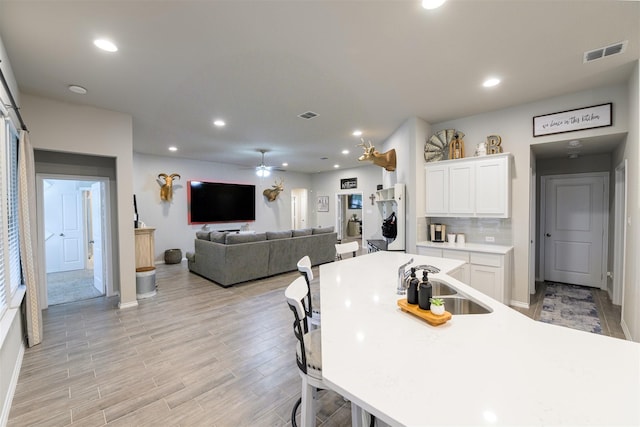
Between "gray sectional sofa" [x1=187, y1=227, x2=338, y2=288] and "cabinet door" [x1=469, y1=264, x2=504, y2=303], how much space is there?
3355 millimetres

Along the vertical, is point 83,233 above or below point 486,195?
below

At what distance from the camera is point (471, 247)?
383 centimetres

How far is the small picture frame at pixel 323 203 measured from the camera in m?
10.2

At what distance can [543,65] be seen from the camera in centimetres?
269

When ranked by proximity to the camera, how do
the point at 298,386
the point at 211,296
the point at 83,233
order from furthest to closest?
1. the point at 83,233
2. the point at 211,296
3. the point at 298,386

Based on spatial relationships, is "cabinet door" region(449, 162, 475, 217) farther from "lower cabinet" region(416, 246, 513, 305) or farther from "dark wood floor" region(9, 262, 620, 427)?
"dark wood floor" region(9, 262, 620, 427)

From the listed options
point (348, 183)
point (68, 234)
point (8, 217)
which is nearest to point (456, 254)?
point (8, 217)

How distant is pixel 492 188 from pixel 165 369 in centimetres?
440

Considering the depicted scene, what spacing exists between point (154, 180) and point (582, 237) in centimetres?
939

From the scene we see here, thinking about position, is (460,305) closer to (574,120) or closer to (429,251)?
(429,251)

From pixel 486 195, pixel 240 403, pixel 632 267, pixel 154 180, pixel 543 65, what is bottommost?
pixel 240 403

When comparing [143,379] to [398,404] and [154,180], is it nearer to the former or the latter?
[398,404]

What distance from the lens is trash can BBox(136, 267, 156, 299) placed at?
422cm

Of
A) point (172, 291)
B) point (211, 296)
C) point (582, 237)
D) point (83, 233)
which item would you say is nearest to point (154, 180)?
point (83, 233)
